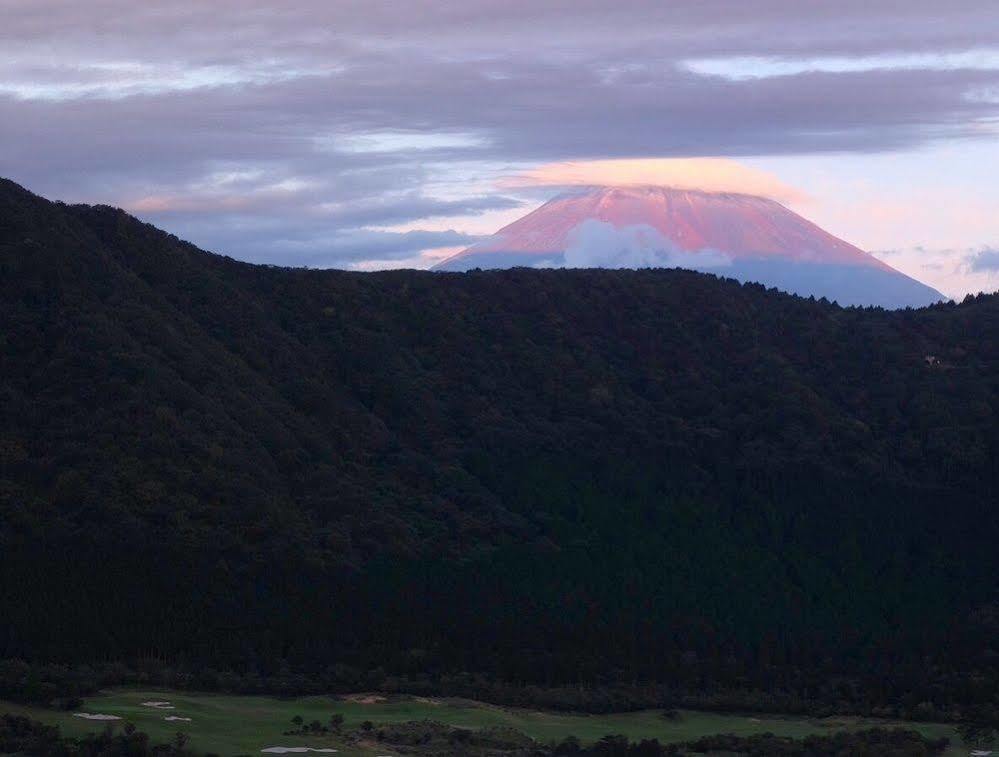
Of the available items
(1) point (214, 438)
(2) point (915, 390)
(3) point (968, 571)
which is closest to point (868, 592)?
(3) point (968, 571)

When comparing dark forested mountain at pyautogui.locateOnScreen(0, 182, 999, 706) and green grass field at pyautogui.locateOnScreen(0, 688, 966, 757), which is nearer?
green grass field at pyautogui.locateOnScreen(0, 688, 966, 757)

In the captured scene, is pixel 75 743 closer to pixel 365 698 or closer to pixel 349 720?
pixel 349 720

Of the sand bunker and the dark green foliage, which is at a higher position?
the dark green foliage

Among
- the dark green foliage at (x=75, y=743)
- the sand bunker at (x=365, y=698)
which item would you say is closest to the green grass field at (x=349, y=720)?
the sand bunker at (x=365, y=698)

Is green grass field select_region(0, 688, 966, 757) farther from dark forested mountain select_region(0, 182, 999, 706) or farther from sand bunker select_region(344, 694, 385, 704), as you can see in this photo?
dark forested mountain select_region(0, 182, 999, 706)

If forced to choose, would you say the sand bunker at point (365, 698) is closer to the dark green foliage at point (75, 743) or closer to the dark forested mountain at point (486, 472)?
the dark forested mountain at point (486, 472)

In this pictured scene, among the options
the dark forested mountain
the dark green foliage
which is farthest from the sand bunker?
the dark green foliage
